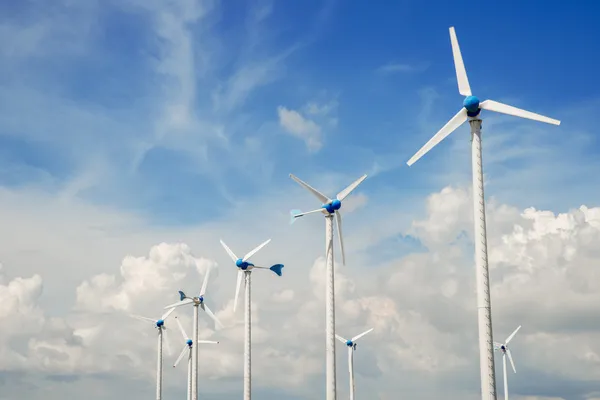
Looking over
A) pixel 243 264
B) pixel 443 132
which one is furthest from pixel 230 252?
pixel 443 132

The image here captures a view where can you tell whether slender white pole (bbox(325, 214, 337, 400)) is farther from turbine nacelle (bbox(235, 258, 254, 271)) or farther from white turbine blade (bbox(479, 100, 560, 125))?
white turbine blade (bbox(479, 100, 560, 125))

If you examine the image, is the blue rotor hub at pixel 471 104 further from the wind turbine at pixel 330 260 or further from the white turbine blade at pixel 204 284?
the white turbine blade at pixel 204 284

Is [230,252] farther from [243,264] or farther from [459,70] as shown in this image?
[459,70]

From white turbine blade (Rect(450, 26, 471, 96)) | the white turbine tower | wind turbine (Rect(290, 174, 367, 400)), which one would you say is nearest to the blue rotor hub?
the white turbine tower

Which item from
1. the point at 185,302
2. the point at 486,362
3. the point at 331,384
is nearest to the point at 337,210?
the point at 331,384

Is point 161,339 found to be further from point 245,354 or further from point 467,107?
point 467,107

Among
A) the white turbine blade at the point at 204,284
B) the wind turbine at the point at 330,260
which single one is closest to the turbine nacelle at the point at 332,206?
the wind turbine at the point at 330,260

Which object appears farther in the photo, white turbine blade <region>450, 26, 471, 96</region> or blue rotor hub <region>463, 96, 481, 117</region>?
white turbine blade <region>450, 26, 471, 96</region>

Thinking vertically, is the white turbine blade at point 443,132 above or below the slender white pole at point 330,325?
above

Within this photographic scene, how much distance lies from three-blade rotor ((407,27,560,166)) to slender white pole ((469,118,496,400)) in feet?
15.8

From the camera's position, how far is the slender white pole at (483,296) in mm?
62097

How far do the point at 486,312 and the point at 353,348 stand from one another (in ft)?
441

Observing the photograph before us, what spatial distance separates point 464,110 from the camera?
6975 cm

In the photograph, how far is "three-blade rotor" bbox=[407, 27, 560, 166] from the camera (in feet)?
226
